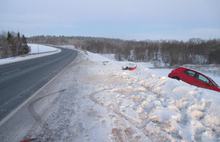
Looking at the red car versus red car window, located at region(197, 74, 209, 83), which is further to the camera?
red car window, located at region(197, 74, 209, 83)

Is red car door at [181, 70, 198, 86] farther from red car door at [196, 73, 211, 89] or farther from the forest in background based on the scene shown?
the forest in background

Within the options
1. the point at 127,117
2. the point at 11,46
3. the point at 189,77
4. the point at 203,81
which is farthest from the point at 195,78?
the point at 11,46

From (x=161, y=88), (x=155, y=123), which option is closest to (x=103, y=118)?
(x=155, y=123)

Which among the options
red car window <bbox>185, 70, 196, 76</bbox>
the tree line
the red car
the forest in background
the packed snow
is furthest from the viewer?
the forest in background

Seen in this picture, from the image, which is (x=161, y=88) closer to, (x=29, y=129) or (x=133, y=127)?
(x=133, y=127)

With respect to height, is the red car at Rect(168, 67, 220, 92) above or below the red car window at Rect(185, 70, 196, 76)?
below

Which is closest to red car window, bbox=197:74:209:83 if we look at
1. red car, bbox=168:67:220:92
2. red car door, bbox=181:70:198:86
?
red car, bbox=168:67:220:92

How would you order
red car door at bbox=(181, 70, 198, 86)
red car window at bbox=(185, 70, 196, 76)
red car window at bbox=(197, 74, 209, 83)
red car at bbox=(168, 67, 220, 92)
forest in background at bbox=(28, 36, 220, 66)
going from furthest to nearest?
forest in background at bbox=(28, 36, 220, 66) < red car window at bbox=(185, 70, 196, 76) < red car door at bbox=(181, 70, 198, 86) < red car window at bbox=(197, 74, 209, 83) < red car at bbox=(168, 67, 220, 92)

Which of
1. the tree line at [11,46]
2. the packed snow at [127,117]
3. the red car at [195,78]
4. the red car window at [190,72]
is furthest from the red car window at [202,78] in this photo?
the tree line at [11,46]

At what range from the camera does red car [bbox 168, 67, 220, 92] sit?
47.0 ft

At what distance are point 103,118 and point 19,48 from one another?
166 ft

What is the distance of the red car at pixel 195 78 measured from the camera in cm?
1433

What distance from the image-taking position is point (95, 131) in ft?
17.1

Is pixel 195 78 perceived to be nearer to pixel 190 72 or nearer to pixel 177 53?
pixel 190 72
